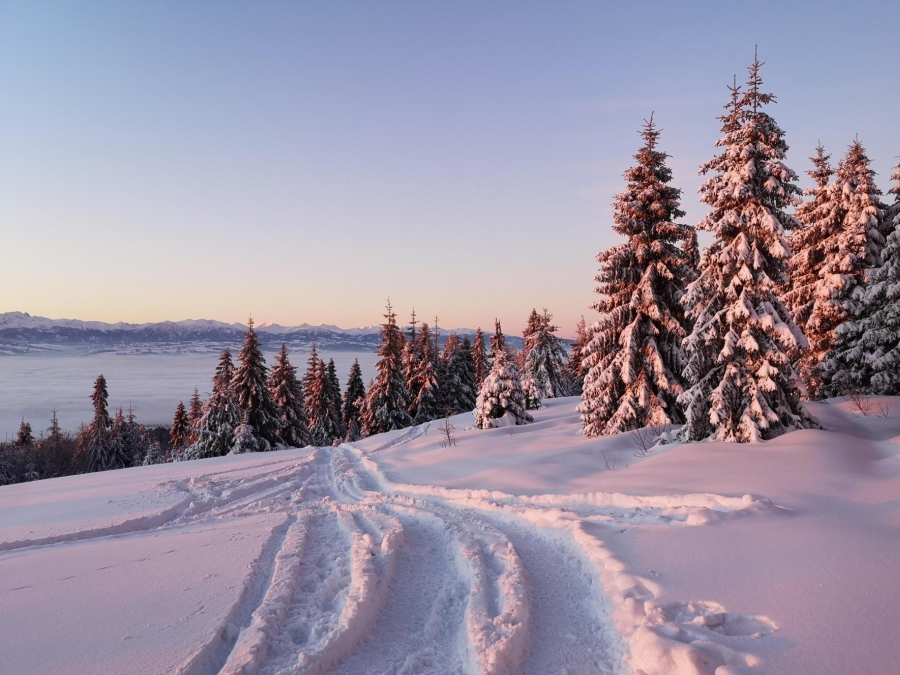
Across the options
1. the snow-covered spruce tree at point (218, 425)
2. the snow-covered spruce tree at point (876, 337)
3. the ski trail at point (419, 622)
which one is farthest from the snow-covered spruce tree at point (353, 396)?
the ski trail at point (419, 622)

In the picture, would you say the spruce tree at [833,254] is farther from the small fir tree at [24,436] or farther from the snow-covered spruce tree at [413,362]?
the small fir tree at [24,436]

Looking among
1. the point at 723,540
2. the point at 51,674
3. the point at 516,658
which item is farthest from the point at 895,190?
the point at 51,674

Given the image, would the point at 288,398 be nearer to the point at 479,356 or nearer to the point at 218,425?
the point at 218,425

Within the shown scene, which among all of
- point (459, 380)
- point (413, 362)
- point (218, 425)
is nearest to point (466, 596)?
point (218, 425)

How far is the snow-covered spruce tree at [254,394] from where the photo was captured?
3131 cm

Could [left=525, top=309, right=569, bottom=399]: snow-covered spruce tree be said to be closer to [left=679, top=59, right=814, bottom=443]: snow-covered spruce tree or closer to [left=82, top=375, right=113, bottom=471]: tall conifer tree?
[left=679, top=59, right=814, bottom=443]: snow-covered spruce tree

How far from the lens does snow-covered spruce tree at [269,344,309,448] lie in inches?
1421

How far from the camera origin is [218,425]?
30.0 m

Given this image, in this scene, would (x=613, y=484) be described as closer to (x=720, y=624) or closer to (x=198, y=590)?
(x=720, y=624)

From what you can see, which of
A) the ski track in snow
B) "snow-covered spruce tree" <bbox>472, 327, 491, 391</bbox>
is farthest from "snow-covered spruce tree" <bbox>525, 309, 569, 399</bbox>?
the ski track in snow

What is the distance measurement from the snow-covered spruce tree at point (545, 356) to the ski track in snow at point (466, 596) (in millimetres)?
32892

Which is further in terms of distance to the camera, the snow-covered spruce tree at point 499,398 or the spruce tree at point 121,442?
the spruce tree at point 121,442

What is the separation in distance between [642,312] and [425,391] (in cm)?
2642

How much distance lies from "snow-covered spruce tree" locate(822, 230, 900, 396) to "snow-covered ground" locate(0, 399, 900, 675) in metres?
9.74
